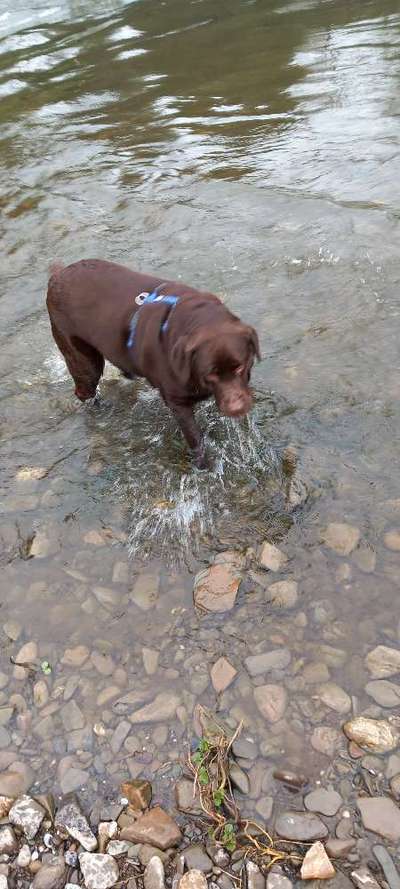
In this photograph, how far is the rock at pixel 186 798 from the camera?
2801mm

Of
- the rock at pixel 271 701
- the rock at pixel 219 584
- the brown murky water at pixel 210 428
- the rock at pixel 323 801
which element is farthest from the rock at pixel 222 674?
the rock at pixel 323 801

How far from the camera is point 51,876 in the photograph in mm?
2666

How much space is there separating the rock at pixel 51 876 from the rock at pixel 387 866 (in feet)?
4.30

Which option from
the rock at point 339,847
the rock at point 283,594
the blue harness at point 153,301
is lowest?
the rock at point 339,847

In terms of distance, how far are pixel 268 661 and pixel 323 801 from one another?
2.39ft

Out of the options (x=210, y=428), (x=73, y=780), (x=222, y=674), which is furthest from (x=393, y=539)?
(x=73, y=780)

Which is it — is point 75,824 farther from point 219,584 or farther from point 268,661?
point 219,584

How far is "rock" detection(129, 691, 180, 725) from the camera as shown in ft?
10.4

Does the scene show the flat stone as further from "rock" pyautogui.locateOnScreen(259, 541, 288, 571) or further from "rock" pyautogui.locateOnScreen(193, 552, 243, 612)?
"rock" pyautogui.locateOnScreen(259, 541, 288, 571)

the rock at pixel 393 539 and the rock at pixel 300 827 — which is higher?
the rock at pixel 393 539

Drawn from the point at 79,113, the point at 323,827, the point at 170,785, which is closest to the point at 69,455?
the point at 170,785

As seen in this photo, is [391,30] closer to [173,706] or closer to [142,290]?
[142,290]

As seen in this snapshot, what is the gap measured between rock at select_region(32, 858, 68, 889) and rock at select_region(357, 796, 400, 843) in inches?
51.1

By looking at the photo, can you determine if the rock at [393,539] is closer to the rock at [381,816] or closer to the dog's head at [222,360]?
the dog's head at [222,360]
